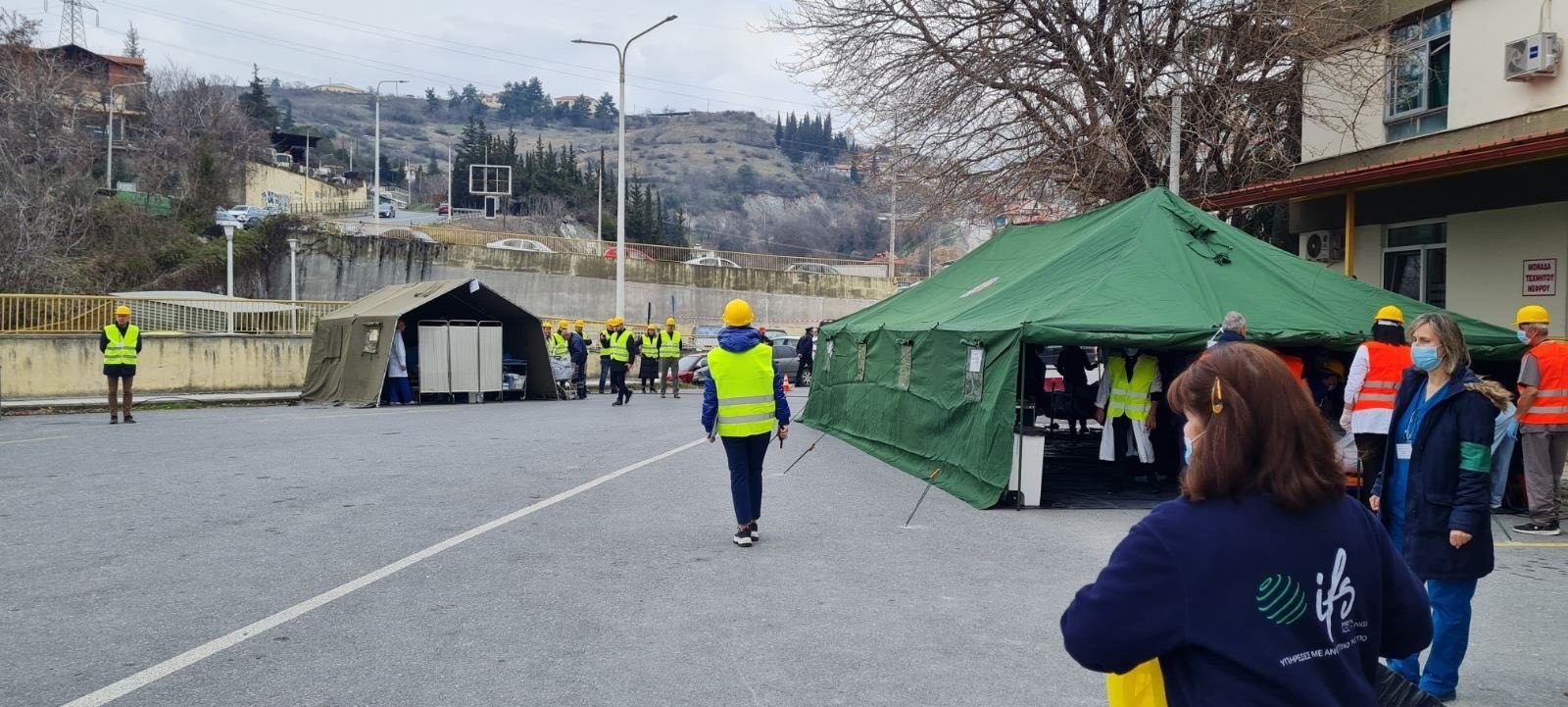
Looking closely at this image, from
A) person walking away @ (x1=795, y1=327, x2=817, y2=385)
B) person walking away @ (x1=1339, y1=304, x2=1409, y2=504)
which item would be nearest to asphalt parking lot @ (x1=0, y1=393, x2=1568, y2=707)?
person walking away @ (x1=1339, y1=304, x2=1409, y2=504)

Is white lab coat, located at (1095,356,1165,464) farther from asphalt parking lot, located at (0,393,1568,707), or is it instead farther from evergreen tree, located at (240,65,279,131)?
evergreen tree, located at (240,65,279,131)

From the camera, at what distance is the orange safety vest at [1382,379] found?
832 cm

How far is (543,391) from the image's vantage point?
26.3m

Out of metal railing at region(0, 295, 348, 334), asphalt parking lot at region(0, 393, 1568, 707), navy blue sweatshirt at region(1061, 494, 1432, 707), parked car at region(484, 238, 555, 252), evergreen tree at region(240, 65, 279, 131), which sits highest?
evergreen tree at region(240, 65, 279, 131)

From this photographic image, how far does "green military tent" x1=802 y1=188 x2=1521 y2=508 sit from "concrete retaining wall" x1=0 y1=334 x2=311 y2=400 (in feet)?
59.8

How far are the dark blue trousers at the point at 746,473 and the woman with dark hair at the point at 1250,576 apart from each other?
19.4ft

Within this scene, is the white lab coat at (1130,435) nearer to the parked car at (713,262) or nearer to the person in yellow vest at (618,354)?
the person in yellow vest at (618,354)

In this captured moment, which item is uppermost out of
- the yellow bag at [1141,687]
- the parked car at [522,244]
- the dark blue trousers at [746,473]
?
the parked car at [522,244]

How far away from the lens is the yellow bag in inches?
92.1

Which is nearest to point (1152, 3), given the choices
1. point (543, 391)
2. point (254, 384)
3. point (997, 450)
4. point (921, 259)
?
point (997, 450)

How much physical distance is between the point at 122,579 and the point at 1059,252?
399 inches

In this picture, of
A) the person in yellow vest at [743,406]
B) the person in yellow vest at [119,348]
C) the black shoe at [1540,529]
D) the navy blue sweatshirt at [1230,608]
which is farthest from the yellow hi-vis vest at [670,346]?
the navy blue sweatshirt at [1230,608]

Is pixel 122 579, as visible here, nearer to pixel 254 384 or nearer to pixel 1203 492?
pixel 1203 492

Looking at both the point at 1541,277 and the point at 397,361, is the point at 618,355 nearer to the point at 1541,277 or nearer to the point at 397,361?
the point at 397,361
